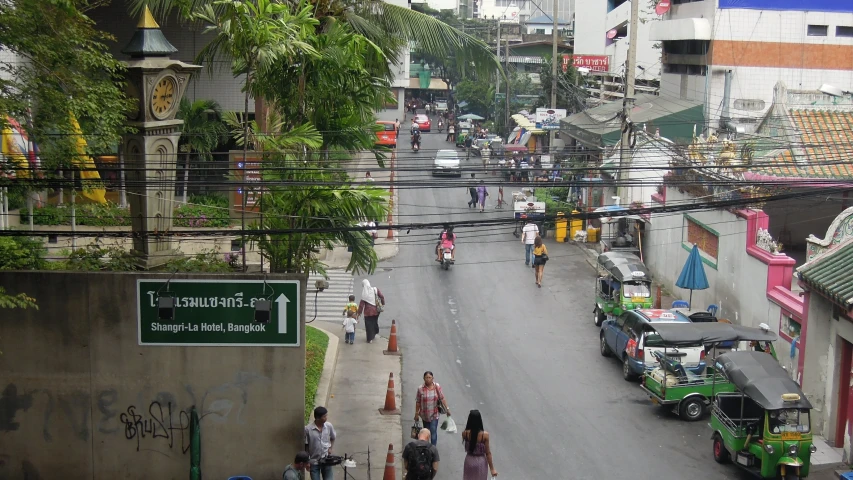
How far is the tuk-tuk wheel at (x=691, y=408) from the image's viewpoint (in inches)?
706

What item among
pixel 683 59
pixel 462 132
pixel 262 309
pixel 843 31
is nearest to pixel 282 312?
pixel 262 309

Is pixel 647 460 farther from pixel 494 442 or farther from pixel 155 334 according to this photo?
pixel 155 334

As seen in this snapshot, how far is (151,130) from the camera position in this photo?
1538cm

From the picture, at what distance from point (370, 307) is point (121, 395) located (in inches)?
342

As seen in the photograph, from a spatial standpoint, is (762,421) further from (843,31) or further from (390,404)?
(843,31)

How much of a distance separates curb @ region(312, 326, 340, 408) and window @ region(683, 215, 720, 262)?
9.81 m

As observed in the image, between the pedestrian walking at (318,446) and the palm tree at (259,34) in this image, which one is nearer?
the pedestrian walking at (318,446)

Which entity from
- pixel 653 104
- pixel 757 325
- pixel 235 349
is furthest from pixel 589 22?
pixel 235 349

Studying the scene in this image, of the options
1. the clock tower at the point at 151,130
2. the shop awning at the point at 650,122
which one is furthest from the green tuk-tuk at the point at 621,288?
the shop awning at the point at 650,122

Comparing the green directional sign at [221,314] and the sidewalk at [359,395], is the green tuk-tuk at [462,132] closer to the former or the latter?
the sidewalk at [359,395]

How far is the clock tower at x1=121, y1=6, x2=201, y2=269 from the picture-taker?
14.8 m

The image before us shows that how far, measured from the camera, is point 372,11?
2084cm

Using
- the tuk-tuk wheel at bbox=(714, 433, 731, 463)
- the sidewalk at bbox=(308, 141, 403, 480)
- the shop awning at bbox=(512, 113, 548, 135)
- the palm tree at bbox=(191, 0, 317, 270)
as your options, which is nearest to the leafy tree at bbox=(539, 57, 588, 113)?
the shop awning at bbox=(512, 113, 548, 135)

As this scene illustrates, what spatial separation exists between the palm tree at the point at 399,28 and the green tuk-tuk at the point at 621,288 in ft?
20.0
